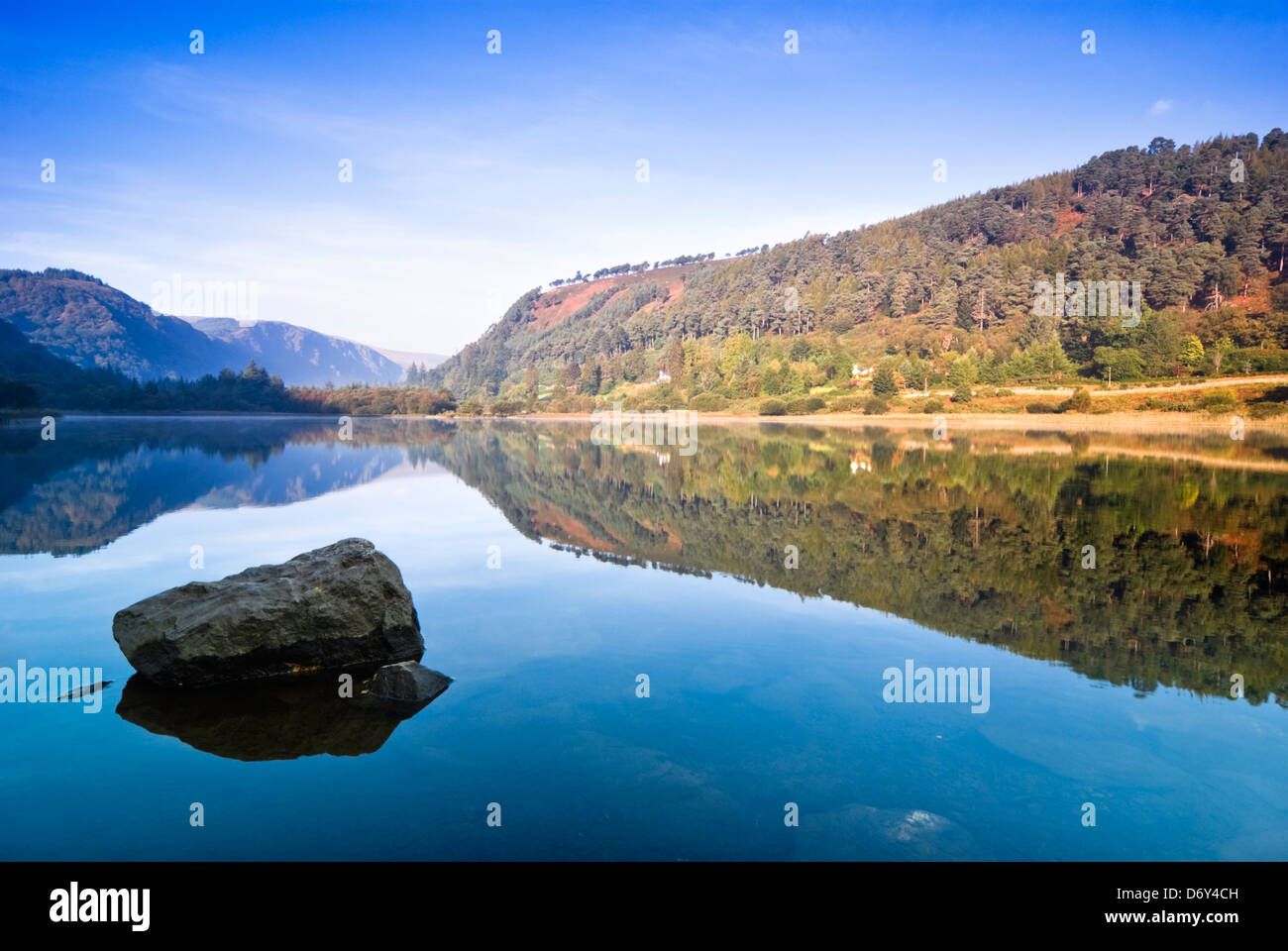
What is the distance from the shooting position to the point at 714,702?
6.89 m

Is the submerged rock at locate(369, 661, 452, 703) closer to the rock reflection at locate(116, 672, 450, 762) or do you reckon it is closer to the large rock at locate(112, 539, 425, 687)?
the rock reflection at locate(116, 672, 450, 762)

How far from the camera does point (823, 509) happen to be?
59.6ft

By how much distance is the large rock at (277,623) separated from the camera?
7.34 metres

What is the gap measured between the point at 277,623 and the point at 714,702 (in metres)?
4.52

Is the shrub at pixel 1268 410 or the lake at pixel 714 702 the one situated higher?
the shrub at pixel 1268 410

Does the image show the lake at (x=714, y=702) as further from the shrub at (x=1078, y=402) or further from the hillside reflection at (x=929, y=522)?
the shrub at (x=1078, y=402)

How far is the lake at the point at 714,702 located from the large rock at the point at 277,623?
1.29 feet

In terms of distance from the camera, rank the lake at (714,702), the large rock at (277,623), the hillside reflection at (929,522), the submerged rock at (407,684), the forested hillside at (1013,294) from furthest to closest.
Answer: the forested hillside at (1013,294) → the hillside reflection at (929,522) → the large rock at (277,623) → the submerged rock at (407,684) → the lake at (714,702)

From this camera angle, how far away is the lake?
4.80 metres

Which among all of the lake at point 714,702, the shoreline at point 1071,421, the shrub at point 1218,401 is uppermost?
the shrub at point 1218,401

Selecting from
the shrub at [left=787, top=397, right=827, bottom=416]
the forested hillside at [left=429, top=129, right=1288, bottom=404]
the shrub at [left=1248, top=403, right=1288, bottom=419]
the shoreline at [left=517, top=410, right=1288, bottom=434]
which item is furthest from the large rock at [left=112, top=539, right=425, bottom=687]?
the shrub at [left=787, top=397, right=827, bottom=416]

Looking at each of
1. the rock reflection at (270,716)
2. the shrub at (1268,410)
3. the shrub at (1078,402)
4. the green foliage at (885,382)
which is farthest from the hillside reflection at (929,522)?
the green foliage at (885,382)
